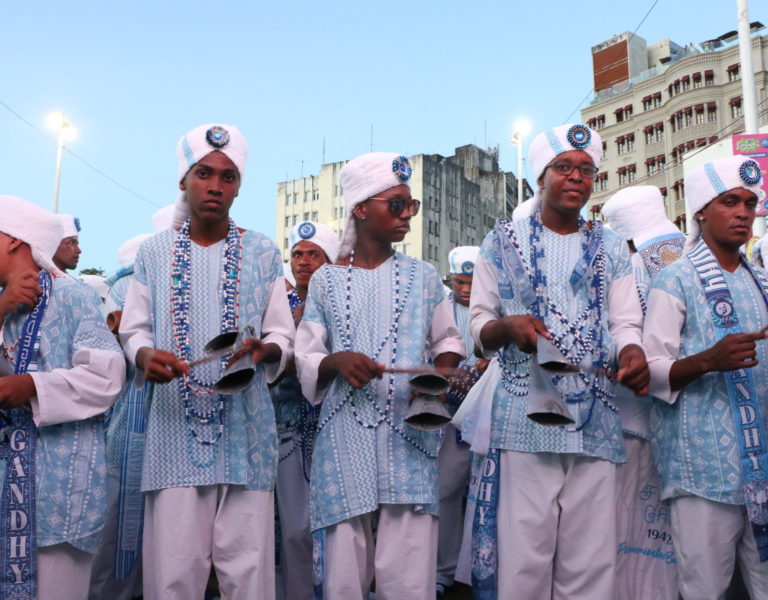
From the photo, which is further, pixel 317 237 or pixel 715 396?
pixel 317 237

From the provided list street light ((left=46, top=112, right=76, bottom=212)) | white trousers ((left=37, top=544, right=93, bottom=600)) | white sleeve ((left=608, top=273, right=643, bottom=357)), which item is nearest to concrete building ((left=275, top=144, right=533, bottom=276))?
street light ((left=46, top=112, right=76, bottom=212))

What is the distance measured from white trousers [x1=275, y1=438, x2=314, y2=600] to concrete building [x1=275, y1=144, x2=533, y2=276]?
62258mm

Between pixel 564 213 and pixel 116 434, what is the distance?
10.2 ft

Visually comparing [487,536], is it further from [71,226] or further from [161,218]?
[71,226]

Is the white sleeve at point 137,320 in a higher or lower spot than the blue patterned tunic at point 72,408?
higher

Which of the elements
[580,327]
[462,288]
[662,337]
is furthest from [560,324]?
[462,288]

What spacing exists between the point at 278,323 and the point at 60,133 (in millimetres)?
22211

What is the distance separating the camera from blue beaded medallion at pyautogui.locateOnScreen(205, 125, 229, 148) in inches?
152

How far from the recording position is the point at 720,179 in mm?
4023

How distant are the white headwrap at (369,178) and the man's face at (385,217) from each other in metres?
0.03

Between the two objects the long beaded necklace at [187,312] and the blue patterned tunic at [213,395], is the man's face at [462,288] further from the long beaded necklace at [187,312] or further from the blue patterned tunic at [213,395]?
the long beaded necklace at [187,312]

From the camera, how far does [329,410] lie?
3.77m

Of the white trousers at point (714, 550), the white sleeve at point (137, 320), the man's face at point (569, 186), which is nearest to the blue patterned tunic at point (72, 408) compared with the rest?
the white sleeve at point (137, 320)

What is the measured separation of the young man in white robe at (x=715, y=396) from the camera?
11.8 ft
